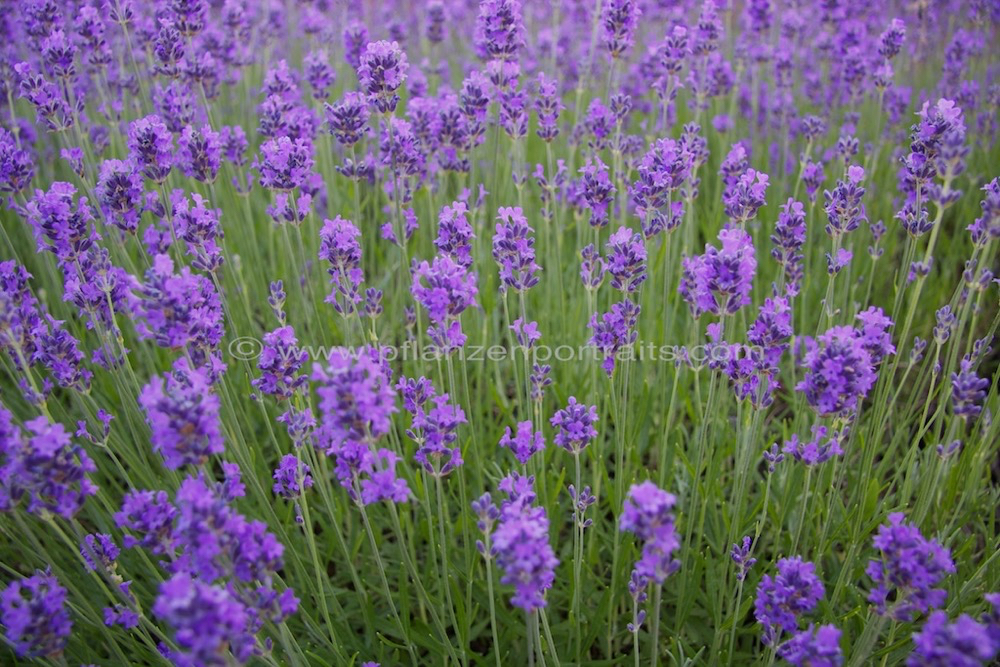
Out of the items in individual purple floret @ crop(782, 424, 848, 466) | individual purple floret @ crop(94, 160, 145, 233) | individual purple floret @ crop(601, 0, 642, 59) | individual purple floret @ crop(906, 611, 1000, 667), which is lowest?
individual purple floret @ crop(782, 424, 848, 466)

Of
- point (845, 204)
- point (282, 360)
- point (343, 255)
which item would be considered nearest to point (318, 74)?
point (343, 255)

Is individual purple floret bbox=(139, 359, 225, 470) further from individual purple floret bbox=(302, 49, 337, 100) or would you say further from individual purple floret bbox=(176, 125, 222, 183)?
individual purple floret bbox=(302, 49, 337, 100)

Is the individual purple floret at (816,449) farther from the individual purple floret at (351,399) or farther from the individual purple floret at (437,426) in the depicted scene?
the individual purple floret at (351,399)

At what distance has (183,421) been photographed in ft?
4.75

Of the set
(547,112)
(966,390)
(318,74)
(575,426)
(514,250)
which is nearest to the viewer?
(966,390)

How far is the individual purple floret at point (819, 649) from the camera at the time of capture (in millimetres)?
1501

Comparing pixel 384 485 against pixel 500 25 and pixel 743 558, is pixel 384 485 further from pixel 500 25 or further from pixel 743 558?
pixel 500 25

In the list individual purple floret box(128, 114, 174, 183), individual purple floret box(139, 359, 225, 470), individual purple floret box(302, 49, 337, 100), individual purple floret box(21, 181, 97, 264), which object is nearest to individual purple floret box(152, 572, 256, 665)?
individual purple floret box(139, 359, 225, 470)

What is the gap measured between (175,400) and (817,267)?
10.3ft

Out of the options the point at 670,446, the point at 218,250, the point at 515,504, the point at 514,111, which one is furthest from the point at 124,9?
the point at 670,446

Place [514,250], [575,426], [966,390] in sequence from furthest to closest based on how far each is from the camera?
1. [514,250]
2. [575,426]
3. [966,390]

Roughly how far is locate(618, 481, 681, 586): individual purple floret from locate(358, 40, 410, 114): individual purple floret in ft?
5.21

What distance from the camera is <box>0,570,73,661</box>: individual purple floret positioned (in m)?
1.53

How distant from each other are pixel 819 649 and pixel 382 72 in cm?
205
